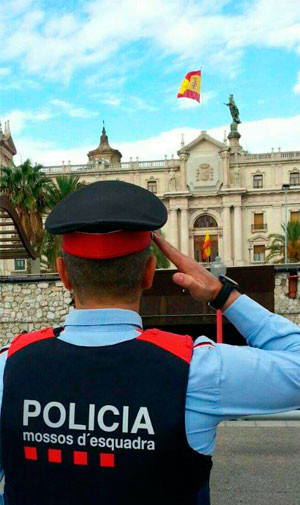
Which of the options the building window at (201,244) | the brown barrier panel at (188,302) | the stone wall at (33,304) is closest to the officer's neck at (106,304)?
the brown barrier panel at (188,302)

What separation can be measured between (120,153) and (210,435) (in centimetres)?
7970

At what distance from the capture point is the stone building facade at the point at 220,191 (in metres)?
57.6

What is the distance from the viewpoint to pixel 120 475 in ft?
4.26

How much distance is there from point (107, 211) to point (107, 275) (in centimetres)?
17

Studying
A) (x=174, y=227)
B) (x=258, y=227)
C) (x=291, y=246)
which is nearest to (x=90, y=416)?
(x=291, y=246)

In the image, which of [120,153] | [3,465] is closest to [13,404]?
[3,465]

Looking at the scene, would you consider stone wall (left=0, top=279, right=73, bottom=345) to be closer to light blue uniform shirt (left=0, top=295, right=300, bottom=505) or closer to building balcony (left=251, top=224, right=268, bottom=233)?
light blue uniform shirt (left=0, top=295, right=300, bottom=505)

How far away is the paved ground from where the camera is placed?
3742mm

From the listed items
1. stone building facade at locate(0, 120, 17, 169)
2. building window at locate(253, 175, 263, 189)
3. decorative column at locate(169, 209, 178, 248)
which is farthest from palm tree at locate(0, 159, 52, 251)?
Result: building window at locate(253, 175, 263, 189)

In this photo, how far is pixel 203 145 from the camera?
59.9 metres

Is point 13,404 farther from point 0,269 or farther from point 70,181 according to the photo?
point 0,269

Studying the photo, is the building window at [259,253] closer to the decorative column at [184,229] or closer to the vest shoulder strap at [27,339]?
the decorative column at [184,229]

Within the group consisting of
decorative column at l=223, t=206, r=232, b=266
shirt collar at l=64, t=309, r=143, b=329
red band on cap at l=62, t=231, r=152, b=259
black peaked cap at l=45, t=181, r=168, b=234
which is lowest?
shirt collar at l=64, t=309, r=143, b=329

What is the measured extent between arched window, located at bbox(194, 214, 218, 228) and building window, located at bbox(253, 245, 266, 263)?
525 cm
